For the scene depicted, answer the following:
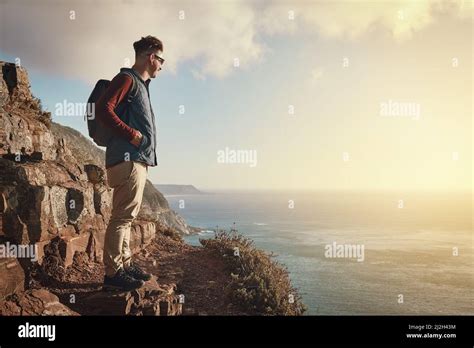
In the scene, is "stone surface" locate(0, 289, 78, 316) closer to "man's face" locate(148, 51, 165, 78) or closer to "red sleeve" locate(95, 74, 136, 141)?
"red sleeve" locate(95, 74, 136, 141)

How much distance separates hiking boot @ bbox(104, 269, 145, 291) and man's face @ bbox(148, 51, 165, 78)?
118 inches

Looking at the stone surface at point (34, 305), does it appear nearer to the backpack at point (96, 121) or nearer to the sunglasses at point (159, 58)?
the backpack at point (96, 121)

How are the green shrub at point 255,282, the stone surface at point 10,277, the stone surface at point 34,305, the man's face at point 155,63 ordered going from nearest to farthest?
the stone surface at point 34,305, the stone surface at point 10,277, the man's face at point 155,63, the green shrub at point 255,282

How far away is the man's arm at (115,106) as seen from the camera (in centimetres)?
464

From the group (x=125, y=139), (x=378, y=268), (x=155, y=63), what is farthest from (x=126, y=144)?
(x=378, y=268)

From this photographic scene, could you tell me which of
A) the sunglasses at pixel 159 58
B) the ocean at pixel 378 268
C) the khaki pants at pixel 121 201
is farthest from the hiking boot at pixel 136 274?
the ocean at pixel 378 268

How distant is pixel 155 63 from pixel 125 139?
1284mm

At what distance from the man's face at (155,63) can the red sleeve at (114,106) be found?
1.64 feet

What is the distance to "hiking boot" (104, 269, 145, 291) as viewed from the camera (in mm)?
5105

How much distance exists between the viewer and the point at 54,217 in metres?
5.58

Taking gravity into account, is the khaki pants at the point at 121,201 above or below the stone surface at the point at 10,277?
above

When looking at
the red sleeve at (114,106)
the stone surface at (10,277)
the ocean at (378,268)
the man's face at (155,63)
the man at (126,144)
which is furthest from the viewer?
the ocean at (378,268)
